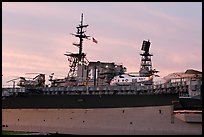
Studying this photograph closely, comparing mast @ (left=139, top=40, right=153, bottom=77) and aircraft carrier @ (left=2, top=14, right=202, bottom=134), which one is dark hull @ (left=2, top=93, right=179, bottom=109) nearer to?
aircraft carrier @ (left=2, top=14, right=202, bottom=134)

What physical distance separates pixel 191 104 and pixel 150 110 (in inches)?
135

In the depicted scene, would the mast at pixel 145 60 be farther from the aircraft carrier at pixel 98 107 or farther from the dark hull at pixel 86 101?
the dark hull at pixel 86 101

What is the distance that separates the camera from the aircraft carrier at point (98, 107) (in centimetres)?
2838

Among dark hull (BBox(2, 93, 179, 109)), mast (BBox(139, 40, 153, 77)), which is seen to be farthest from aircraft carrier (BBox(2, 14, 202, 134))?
mast (BBox(139, 40, 153, 77))

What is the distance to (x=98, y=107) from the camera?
103 ft

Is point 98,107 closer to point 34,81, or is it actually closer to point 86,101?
point 86,101

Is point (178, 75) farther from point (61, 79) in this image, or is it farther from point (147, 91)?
point (61, 79)

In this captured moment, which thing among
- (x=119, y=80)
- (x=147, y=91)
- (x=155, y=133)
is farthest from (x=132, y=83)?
(x=155, y=133)

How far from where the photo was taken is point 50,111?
33.7m

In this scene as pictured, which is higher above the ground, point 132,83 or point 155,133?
point 132,83

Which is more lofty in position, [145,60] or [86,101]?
[145,60]

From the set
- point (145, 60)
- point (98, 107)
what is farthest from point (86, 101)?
point (145, 60)

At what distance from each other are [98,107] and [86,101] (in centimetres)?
138

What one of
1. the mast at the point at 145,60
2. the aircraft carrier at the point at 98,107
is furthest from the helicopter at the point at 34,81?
the mast at the point at 145,60
